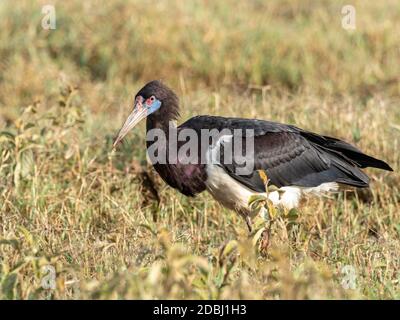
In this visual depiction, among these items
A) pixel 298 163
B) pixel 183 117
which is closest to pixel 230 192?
pixel 298 163

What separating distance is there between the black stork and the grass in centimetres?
22

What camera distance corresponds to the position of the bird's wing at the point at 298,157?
5273mm

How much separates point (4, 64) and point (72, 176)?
3.03m

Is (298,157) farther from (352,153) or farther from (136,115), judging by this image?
(136,115)

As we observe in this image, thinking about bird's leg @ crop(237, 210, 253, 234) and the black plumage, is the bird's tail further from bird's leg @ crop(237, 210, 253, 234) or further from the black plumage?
bird's leg @ crop(237, 210, 253, 234)

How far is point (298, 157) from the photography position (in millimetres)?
5441

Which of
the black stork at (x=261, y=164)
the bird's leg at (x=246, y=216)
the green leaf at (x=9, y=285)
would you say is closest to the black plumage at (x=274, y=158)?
the black stork at (x=261, y=164)

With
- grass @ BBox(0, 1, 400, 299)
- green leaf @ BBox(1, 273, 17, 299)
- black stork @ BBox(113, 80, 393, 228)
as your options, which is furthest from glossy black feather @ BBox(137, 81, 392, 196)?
green leaf @ BBox(1, 273, 17, 299)

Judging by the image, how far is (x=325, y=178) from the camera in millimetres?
5441

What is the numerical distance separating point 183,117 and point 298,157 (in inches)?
57.8

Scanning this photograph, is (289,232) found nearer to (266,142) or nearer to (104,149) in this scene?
(266,142)

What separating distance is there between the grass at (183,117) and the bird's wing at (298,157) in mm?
278

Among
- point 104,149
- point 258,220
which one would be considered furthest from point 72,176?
point 258,220
